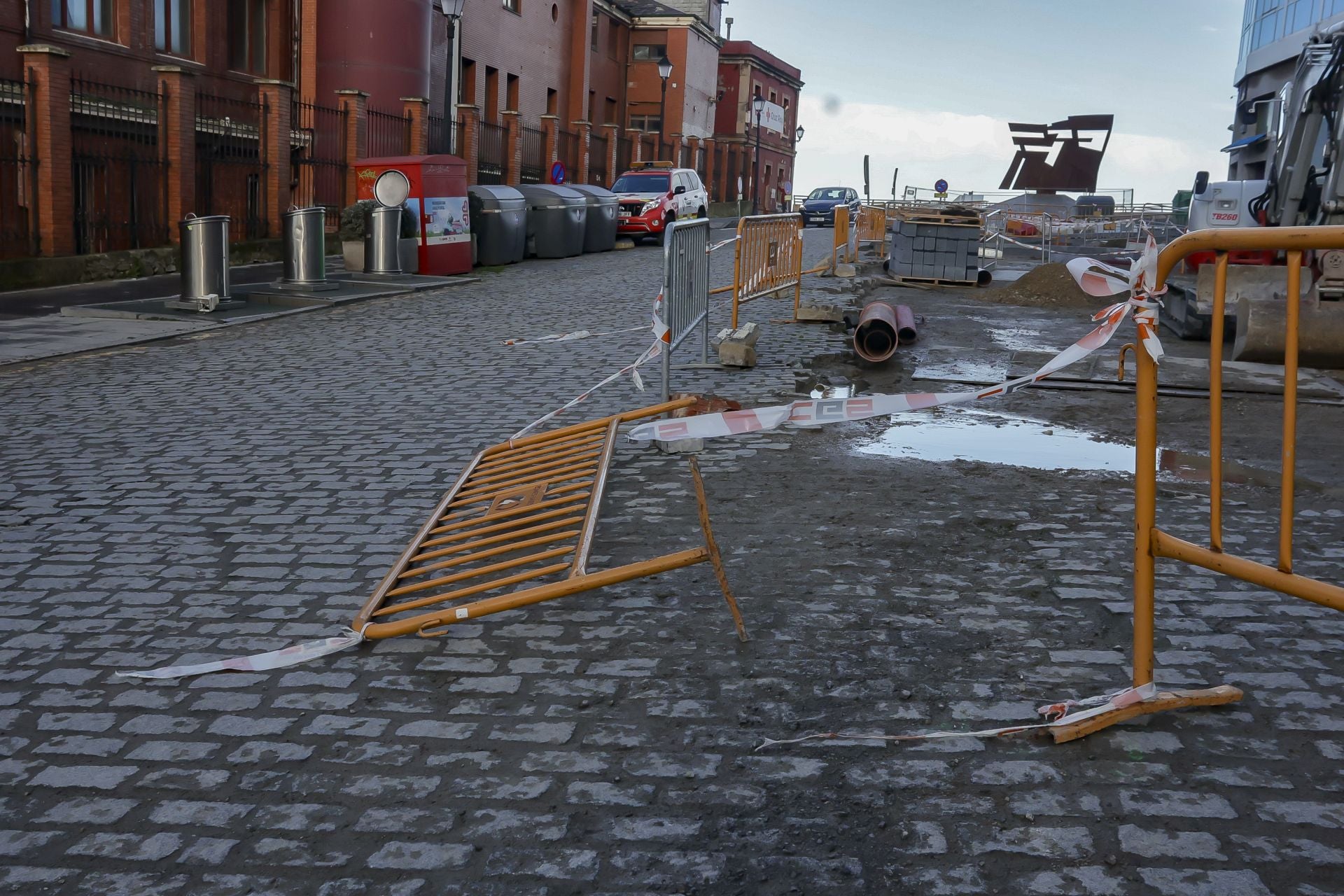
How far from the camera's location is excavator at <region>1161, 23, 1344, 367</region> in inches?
454

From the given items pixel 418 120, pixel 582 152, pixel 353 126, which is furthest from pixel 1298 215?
pixel 582 152

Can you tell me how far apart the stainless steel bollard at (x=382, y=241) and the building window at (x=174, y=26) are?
5422 mm

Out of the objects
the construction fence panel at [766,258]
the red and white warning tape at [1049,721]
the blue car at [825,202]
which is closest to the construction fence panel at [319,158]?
the construction fence panel at [766,258]

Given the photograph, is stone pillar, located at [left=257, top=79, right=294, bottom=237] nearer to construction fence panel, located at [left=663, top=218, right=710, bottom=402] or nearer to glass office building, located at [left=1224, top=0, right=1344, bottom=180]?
construction fence panel, located at [left=663, top=218, right=710, bottom=402]

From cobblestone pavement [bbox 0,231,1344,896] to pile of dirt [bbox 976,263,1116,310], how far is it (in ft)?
38.1

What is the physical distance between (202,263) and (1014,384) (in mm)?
12751

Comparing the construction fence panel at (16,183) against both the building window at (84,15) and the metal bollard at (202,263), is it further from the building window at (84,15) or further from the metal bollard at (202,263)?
the metal bollard at (202,263)

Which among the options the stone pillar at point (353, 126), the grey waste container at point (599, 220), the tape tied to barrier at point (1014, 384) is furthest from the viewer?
the grey waste container at point (599, 220)

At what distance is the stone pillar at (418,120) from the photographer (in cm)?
2709

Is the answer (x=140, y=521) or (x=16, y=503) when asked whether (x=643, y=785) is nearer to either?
(x=140, y=521)

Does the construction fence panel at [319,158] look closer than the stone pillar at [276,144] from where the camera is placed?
No

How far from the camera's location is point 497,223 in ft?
75.3

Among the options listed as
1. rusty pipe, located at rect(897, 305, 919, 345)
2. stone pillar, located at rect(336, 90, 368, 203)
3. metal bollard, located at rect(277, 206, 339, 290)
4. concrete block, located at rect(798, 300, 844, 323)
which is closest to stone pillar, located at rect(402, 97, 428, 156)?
stone pillar, located at rect(336, 90, 368, 203)

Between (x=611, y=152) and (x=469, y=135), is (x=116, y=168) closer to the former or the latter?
(x=469, y=135)
